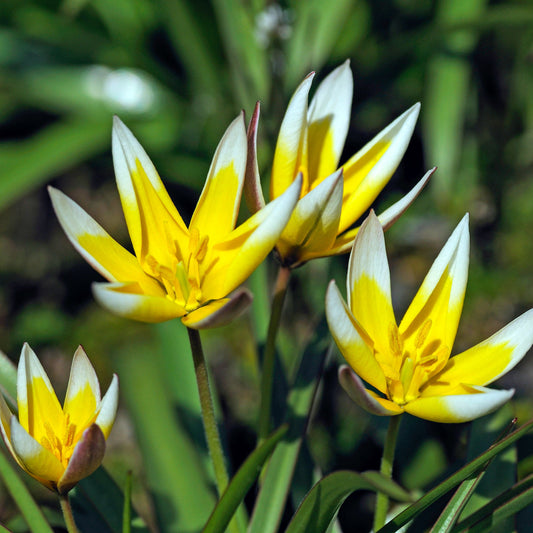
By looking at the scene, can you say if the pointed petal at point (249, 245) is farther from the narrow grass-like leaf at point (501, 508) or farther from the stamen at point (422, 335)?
the narrow grass-like leaf at point (501, 508)

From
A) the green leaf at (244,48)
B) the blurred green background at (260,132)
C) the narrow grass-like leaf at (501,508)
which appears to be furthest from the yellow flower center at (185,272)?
the green leaf at (244,48)

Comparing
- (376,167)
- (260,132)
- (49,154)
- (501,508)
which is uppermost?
(49,154)

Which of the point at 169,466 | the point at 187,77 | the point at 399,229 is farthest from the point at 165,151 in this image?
the point at 169,466

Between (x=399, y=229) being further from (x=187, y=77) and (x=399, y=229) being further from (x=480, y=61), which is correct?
(x=187, y=77)

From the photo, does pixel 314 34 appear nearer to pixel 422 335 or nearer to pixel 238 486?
pixel 422 335

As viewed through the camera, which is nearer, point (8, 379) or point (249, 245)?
point (249, 245)

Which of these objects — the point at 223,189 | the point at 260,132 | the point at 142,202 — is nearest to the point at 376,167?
the point at 223,189

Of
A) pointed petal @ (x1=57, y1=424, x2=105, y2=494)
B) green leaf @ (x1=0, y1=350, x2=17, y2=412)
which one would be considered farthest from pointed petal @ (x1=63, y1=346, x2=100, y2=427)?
green leaf @ (x1=0, y1=350, x2=17, y2=412)
